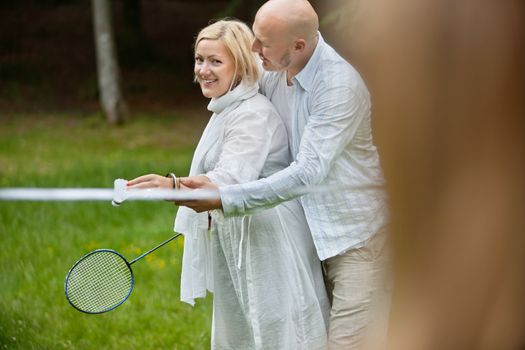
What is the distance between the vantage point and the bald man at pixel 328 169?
278cm

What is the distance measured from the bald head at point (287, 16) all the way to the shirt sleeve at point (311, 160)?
236 mm

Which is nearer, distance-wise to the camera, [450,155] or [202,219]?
[450,155]

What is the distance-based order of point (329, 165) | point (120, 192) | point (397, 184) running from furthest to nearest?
point (329, 165) < point (120, 192) < point (397, 184)

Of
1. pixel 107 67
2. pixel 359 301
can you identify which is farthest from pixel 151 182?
pixel 107 67

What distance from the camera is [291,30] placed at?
9.32 ft

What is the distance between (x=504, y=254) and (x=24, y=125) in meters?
13.1

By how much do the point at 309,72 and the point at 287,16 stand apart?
8.0 inches

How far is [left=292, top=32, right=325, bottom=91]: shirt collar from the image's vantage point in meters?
2.91

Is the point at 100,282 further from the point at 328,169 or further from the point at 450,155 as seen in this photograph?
the point at 450,155

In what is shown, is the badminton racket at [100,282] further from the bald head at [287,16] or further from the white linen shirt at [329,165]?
the bald head at [287,16]

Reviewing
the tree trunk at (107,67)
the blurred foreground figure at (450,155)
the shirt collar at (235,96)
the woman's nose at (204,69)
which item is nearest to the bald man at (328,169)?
the shirt collar at (235,96)

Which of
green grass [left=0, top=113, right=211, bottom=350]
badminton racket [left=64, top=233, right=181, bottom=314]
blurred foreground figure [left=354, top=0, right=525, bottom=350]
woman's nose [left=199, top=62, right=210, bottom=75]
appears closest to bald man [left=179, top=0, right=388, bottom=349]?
woman's nose [left=199, top=62, right=210, bottom=75]

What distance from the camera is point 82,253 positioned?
20.5 feet

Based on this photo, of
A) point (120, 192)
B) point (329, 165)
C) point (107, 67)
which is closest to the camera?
point (120, 192)
